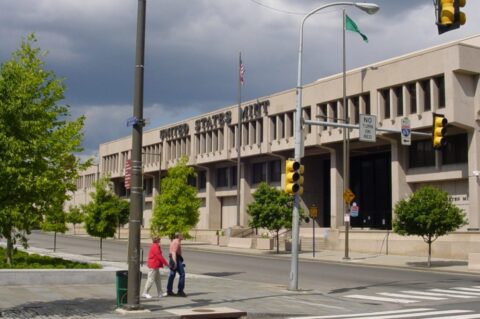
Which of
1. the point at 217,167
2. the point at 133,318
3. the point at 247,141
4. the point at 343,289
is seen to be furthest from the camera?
the point at 217,167

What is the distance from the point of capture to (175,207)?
33531mm

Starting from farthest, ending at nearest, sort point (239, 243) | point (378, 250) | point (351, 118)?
point (239, 243), point (351, 118), point (378, 250)

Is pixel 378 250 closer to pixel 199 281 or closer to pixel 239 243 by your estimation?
pixel 239 243

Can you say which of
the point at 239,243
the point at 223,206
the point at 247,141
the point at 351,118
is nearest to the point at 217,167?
the point at 223,206

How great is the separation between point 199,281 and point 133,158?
10.4 metres

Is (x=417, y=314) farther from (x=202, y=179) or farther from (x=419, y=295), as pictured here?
(x=202, y=179)

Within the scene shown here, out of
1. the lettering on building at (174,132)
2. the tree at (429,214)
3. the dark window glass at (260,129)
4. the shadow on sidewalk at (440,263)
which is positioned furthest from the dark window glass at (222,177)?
the tree at (429,214)

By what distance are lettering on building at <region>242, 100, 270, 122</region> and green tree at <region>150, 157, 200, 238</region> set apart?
25996mm

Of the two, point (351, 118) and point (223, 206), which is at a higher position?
point (351, 118)

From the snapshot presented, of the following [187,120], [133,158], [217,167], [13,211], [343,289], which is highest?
[187,120]

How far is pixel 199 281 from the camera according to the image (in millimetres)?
23469

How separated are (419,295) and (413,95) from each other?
97.0 feet

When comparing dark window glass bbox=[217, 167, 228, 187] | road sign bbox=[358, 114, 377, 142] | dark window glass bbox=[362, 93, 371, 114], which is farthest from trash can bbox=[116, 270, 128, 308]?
dark window glass bbox=[217, 167, 228, 187]

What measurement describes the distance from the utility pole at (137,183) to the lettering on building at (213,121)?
5352 centimetres
